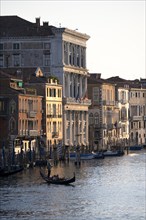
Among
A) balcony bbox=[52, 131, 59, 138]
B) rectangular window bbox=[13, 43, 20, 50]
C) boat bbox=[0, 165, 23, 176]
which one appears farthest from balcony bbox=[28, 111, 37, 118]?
boat bbox=[0, 165, 23, 176]

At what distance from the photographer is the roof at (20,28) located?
88125 mm

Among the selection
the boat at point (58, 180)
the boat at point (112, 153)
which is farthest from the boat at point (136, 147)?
the boat at point (58, 180)

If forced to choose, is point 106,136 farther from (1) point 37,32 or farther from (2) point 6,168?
(2) point 6,168

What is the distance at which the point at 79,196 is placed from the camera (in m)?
53.6

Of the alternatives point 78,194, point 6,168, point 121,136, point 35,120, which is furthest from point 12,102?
point 121,136

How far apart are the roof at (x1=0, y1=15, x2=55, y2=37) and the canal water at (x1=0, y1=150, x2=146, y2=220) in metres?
18.3

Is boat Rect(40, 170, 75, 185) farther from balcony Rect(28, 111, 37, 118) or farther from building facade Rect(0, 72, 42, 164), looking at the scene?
balcony Rect(28, 111, 37, 118)

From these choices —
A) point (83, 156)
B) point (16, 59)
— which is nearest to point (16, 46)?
point (16, 59)

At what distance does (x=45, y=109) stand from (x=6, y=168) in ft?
60.7

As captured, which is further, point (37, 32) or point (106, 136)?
point (106, 136)

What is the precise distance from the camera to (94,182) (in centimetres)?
6122

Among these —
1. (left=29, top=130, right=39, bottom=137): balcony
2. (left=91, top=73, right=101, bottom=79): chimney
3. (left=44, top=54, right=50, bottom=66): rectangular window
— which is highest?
(left=44, top=54, right=50, bottom=66): rectangular window

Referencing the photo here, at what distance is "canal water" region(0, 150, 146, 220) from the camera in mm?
47031

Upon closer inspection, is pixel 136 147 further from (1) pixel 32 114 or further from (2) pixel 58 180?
(2) pixel 58 180
